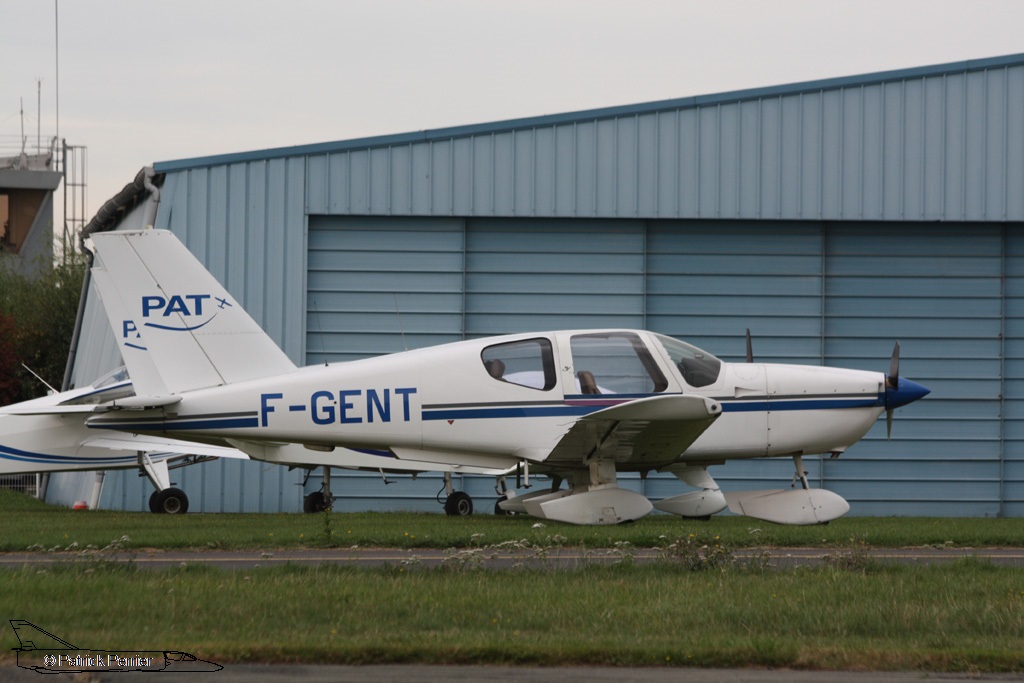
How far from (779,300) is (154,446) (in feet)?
34.4

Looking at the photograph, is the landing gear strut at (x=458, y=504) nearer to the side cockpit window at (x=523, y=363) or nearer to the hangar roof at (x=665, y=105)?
the side cockpit window at (x=523, y=363)

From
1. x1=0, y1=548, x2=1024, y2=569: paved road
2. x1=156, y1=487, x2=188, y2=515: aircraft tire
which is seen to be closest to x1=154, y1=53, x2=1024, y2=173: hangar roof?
x1=156, y1=487, x2=188, y2=515: aircraft tire

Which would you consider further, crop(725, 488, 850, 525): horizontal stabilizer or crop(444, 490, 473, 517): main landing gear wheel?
crop(444, 490, 473, 517): main landing gear wheel

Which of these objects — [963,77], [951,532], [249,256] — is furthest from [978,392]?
[249,256]

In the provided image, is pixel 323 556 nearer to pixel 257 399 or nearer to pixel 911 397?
pixel 257 399

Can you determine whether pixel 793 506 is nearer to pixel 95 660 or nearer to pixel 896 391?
pixel 896 391

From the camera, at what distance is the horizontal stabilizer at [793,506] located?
12688 millimetres

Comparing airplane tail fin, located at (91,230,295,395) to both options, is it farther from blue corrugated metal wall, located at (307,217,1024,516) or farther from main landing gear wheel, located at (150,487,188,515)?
blue corrugated metal wall, located at (307,217,1024,516)

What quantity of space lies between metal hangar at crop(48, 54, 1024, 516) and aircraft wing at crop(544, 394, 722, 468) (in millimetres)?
7984

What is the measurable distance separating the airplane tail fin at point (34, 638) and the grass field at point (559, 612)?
0.07 m

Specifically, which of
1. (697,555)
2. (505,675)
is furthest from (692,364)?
(505,675)

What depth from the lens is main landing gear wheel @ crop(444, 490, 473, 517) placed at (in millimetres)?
16953

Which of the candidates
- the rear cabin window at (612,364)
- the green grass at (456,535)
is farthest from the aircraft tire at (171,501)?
the rear cabin window at (612,364)

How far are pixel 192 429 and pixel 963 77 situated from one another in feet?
47.5
